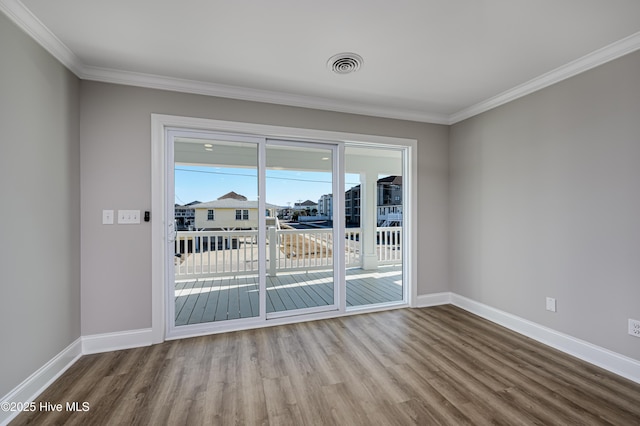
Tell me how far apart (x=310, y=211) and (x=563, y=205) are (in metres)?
2.48

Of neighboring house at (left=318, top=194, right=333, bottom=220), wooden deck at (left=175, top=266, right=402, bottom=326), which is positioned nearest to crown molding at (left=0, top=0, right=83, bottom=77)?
wooden deck at (left=175, top=266, right=402, bottom=326)

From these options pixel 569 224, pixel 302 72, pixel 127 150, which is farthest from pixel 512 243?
pixel 127 150

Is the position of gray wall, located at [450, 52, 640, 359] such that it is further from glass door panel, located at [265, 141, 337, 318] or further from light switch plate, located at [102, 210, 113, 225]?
light switch plate, located at [102, 210, 113, 225]

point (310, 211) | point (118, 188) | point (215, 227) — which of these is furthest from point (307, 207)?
point (118, 188)

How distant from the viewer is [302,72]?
2.48m

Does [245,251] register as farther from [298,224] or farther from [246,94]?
[246,94]

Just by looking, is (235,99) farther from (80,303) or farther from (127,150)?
(80,303)

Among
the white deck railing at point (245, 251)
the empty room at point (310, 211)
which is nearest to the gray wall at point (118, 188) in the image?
the empty room at point (310, 211)

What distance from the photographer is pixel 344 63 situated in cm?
233

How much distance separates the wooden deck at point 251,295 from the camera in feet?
9.68

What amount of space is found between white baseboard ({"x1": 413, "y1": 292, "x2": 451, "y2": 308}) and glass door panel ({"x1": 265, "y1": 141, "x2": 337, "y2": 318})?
3.79 feet

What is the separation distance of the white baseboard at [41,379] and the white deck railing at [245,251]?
3.12 feet

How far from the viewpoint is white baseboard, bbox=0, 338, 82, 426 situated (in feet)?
5.30

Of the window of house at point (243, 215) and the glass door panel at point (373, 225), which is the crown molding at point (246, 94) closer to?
the glass door panel at point (373, 225)
